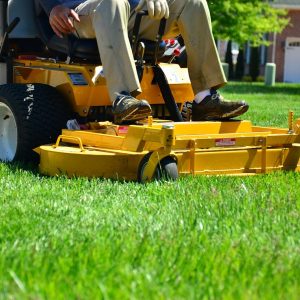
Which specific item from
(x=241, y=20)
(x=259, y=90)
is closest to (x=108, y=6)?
(x=259, y=90)

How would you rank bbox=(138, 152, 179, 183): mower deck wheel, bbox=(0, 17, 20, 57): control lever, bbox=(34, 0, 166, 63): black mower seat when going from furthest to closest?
1. bbox=(0, 17, 20, 57): control lever
2. bbox=(34, 0, 166, 63): black mower seat
3. bbox=(138, 152, 179, 183): mower deck wheel

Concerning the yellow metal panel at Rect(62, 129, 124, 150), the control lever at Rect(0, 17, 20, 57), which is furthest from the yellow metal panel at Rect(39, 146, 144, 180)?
the control lever at Rect(0, 17, 20, 57)

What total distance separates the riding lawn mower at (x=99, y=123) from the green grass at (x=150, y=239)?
17 cm

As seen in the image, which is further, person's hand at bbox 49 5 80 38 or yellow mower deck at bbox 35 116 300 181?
person's hand at bbox 49 5 80 38

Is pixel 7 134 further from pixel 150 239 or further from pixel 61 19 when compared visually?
pixel 150 239

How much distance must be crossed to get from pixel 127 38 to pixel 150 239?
2.09 metres

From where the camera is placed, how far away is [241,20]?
30.8m

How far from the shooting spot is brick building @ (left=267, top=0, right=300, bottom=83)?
36219mm

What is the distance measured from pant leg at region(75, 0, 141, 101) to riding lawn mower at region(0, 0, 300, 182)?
254 mm

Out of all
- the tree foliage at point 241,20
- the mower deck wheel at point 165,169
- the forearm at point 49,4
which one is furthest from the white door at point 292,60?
the mower deck wheel at point 165,169

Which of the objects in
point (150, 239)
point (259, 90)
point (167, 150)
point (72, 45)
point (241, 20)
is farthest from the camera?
point (241, 20)

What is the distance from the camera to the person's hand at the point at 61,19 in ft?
17.1

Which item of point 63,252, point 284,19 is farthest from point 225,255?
point 284,19

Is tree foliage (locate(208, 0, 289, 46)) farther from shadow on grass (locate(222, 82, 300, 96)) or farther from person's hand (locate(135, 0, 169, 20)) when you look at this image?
person's hand (locate(135, 0, 169, 20))
